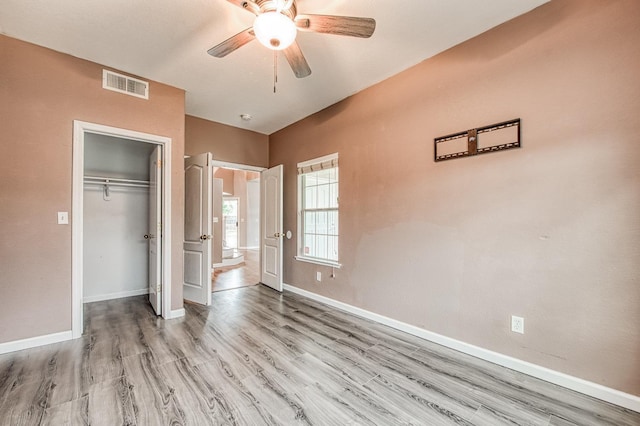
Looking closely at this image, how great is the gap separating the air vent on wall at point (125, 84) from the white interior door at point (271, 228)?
2054 millimetres

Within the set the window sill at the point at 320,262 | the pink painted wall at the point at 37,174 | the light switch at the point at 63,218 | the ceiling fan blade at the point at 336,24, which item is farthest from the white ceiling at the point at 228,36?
the window sill at the point at 320,262

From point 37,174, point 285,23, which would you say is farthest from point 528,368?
point 37,174

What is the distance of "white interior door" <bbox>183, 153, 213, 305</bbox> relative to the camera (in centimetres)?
382

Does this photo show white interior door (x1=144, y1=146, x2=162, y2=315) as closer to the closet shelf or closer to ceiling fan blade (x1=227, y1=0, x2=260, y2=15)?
the closet shelf

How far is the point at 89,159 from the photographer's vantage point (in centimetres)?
406

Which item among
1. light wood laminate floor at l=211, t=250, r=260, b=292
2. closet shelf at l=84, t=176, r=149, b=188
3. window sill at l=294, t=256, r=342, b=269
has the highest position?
closet shelf at l=84, t=176, r=149, b=188

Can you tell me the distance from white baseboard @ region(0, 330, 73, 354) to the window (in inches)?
113

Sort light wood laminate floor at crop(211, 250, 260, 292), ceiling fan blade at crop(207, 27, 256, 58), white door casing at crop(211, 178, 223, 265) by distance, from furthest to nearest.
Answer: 1. white door casing at crop(211, 178, 223, 265)
2. light wood laminate floor at crop(211, 250, 260, 292)
3. ceiling fan blade at crop(207, 27, 256, 58)

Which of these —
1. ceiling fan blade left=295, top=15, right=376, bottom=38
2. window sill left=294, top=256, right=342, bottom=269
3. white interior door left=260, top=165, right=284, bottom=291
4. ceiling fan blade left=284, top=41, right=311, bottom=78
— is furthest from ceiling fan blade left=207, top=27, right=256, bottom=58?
window sill left=294, top=256, right=342, bottom=269

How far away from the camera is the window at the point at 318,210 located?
3938 mm

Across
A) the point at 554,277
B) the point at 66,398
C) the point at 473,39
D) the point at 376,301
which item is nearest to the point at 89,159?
the point at 66,398

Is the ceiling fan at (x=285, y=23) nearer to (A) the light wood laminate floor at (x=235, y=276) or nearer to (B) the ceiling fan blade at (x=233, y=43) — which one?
(B) the ceiling fan blade at (x=233, y=43)

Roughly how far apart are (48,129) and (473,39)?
4.12m

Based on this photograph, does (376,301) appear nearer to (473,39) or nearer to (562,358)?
(562,358)
